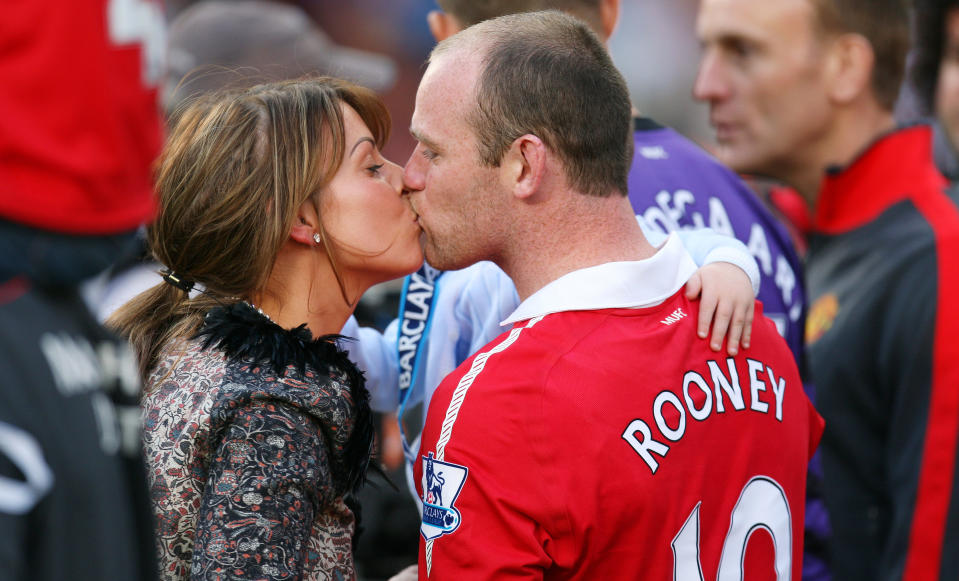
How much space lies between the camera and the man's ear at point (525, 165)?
7.09ft

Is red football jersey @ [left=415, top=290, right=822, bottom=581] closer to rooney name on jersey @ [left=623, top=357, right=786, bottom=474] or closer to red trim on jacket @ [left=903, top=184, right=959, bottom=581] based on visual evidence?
rooney name on jersey @ [left=623, top=357, right=786, bottom=474]

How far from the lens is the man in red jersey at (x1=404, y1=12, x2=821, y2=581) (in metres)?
1.89

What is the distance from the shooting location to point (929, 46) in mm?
4418

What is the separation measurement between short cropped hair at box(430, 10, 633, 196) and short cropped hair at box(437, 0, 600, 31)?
0.56 meters

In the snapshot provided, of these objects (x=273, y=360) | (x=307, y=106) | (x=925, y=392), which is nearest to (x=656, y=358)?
(x=273, y=360)

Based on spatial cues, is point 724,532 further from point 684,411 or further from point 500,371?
point 500,371

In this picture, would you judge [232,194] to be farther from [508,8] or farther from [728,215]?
[728,215]

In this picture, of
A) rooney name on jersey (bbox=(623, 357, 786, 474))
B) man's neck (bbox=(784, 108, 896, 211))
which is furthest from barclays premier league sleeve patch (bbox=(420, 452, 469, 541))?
man's neck (bbox=(784, 108, 896, 211))

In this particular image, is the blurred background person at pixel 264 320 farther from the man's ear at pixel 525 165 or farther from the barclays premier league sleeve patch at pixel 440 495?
the man's ear at pixel 525 165

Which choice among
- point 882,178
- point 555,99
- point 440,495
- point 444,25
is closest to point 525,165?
point 555,99

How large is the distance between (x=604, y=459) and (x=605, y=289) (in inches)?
13.8

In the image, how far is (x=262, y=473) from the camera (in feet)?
6.01

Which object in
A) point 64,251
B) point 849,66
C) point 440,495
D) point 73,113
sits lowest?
point 440,495

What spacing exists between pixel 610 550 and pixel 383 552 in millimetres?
3285
